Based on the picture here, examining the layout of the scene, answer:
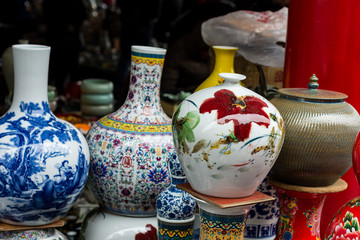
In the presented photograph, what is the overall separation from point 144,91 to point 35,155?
410mm

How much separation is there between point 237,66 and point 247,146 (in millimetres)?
1106

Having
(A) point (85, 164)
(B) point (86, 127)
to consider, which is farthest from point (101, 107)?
(A) point (85, 164)

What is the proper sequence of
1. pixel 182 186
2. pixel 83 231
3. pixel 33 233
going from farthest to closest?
pixel 83 231, pixel 33 233, pixel 182 186

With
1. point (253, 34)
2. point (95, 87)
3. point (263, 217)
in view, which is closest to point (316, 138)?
point (263, 217)

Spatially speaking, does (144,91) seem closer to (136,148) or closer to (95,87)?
(136,148)

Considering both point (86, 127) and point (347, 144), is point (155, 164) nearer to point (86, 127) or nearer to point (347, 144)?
point (347, 144)

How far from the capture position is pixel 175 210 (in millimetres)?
1337

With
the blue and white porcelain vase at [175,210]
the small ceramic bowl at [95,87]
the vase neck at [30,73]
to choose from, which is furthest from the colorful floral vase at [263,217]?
the small ceramic bowl at [95,87]

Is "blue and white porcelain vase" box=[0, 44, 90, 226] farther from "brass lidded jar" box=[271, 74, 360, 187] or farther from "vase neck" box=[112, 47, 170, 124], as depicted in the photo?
"brass lidded jar" box=[271, 74, 360, 187]

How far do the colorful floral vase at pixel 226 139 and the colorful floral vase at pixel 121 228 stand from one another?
39 centimetres

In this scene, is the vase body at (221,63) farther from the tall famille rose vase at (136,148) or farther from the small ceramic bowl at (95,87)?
the small ceramic bowl at (95,87)

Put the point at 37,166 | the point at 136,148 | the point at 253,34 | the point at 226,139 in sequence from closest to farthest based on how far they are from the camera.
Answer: the point at 226,139 < the point at 37,166 < the point at 136,148 < the point at 253,34

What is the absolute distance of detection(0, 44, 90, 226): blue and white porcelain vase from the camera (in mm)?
1321

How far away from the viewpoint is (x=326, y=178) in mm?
1389
